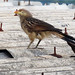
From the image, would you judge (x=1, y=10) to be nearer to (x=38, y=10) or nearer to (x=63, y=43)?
(x=38, y=10)

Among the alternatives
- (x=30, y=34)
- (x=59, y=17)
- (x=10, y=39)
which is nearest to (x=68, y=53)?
(x=30, y=34)

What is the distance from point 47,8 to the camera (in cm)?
1388

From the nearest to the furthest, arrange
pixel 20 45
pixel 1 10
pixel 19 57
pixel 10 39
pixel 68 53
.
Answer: pixel 19 57 → pixel 68 53 → pixel 20 45 → pixel 10 39 → pixel 1 10

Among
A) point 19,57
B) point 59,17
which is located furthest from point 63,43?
point 59,17

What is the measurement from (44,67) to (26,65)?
1.02 feet

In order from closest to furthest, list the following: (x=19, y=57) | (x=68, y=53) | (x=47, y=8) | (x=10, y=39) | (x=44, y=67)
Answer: (x=44, y=67) → (x=19, y=57) → (x=68, y=53) → (x=10, y=39) → (x=47, y=8)

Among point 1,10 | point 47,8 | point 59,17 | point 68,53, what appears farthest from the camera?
point 47,8

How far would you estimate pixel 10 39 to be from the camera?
783 centimetres

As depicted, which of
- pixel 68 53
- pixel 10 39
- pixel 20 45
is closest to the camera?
pixel 68 53

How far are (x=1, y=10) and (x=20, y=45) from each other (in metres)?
Result: 5.36

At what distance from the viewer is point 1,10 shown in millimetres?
12430

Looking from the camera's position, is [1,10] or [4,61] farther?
[1,10]

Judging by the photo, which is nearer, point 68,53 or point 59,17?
point 68,53

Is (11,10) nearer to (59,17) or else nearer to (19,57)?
(59,17)
